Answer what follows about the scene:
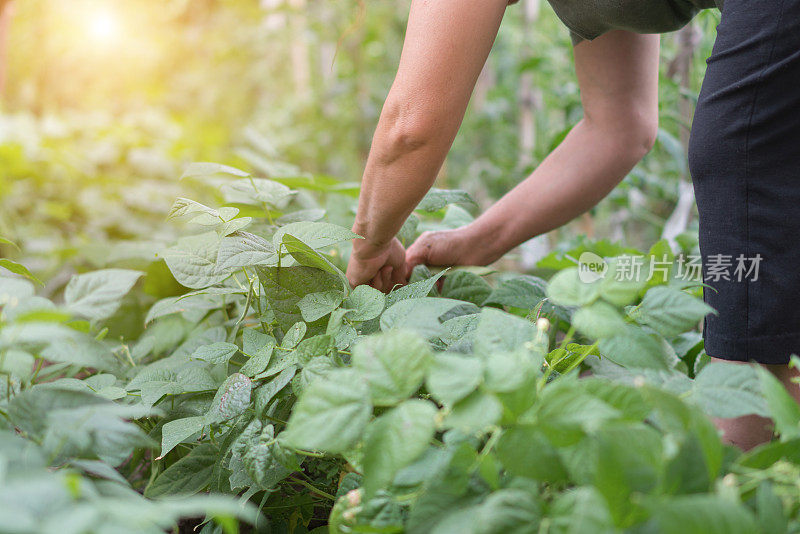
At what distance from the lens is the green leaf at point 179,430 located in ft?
2.50

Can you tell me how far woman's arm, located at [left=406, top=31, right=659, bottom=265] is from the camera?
1.16 meters

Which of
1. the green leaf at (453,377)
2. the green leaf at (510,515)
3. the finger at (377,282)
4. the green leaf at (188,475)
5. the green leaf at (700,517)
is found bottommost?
the green leaf at (188,475)

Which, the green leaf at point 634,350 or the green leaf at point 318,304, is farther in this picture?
the green leaf at point 318,304

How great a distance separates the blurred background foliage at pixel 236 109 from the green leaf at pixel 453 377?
890mm

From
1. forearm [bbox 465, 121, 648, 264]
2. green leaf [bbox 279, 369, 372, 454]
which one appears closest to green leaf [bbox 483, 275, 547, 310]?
forearm [bbox 465, 121, 648, 264]

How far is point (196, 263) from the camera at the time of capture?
0.91m

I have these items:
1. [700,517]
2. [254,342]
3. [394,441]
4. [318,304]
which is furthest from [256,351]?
[700,517]

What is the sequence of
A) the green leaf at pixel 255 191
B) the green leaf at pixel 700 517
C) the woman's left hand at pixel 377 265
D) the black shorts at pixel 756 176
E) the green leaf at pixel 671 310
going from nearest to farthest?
the green leaf at pixel 700 517
the green leaf at pixel 671 310
the black shorts at pixel 756 176
the woman's left hand at pixel 377 265
the green leaf at pixel 255 191

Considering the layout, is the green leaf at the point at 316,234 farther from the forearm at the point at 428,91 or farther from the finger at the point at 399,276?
the finger at the point at 399,276

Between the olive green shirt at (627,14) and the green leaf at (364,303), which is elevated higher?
the olive green shirt at (627,14)

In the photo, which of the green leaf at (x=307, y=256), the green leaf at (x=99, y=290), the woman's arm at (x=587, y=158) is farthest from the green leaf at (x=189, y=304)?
the woman's arm at (x=587, y=158)

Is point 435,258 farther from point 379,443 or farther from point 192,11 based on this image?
point 192,11

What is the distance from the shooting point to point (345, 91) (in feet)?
15.0

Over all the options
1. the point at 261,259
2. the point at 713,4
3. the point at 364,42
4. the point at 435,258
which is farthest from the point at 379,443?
the point at 364,42
